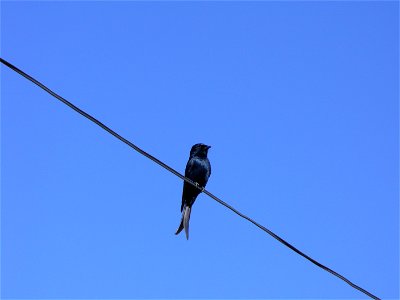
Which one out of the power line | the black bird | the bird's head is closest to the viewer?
the power line

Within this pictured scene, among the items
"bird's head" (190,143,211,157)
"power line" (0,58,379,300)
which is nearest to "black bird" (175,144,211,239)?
"bird's head" (190,143,211,157)

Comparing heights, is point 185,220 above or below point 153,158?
above

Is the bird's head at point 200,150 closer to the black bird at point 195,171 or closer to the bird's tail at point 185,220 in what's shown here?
the black bird at point 195,171

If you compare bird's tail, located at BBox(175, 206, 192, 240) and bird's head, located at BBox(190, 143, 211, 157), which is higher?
bird's head, located at BBox(190, 143, 211, 157)

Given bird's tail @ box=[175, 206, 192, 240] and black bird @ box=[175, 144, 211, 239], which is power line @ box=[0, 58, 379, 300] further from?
black bird @ box=[175, 144, 211, 239]

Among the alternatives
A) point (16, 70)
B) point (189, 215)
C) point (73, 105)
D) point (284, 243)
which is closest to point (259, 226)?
point (284, 243)

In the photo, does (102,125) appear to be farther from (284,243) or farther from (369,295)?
(369,295)

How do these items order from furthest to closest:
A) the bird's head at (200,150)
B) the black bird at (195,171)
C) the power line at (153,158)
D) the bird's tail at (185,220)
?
the bird's head at (200,150) → the black bird at (195,171) → the bird's tail at (185,220) → the power line at (153,158)

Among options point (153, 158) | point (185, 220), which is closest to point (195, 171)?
point (185, 220)

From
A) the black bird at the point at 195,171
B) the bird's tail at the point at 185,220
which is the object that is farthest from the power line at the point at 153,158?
the black bird at the point at 195,171

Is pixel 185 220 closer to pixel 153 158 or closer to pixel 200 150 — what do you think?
pixel 200 150

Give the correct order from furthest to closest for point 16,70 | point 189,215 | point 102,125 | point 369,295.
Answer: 1. point 189,215
2. point 369,295
3. point 102,125
4. point 16,70

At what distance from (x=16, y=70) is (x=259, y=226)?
6.38ft

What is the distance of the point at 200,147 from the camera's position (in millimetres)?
8992
